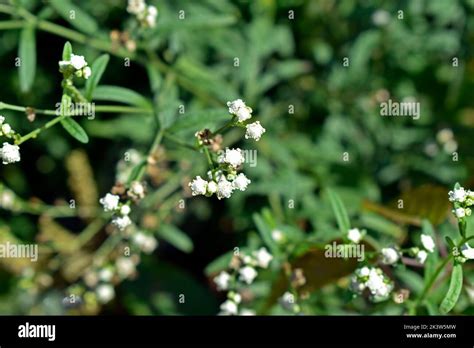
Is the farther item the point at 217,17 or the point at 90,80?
the point at 217,17

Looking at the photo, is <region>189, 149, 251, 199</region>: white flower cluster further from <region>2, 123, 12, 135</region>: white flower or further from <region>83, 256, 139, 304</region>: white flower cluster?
<region>83, 256, 139, 304</region>: white flower cluster

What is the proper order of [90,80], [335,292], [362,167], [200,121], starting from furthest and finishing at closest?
[362,167], [335,292], [200,121], [90,80]

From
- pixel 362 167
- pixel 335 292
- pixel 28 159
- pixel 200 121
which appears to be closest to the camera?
pixel 200 121

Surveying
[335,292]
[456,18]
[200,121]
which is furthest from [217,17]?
[335,292]

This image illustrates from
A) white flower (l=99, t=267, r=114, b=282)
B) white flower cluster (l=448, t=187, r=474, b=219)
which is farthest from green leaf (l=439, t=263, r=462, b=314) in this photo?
white flower (l=99, t=267, r=114, b=282)

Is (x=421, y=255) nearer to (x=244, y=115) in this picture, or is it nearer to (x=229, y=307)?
(x=229, y=307)

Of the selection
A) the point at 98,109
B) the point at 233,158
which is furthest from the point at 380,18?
the point at 233,158

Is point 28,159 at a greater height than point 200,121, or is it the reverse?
point 28,159
